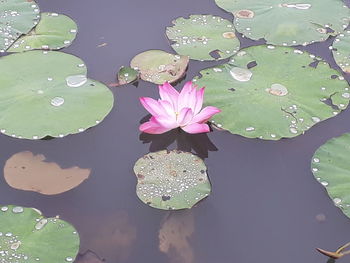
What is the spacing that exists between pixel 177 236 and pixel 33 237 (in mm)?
549

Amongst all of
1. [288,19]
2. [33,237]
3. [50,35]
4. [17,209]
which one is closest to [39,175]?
[17,209]

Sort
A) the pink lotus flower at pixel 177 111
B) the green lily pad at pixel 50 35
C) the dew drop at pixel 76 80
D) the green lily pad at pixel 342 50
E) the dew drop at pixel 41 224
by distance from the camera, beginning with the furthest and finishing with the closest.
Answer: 1. the green lily pad at pixel 50 35
2. the green lily pad at pixel 342 50
3. the dew drop at pixel 76 80
4. the pink lotus flower at pixel 177 111
5. the dew drop at pixel 41 224

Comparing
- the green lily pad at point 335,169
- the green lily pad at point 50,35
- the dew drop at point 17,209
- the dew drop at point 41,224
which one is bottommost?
the dew drop at point 41,224

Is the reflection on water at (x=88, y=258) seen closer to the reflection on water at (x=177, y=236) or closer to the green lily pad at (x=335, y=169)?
the reflection on water at (x=177, y=236)

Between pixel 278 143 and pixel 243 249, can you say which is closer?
pixel 243 249

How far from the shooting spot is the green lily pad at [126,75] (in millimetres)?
2703

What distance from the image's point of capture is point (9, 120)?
8.04ft

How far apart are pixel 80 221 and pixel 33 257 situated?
26 centimetres

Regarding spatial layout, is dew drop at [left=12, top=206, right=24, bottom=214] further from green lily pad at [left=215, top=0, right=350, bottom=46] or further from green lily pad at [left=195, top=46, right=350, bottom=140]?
green lily pad at [left=215, top=0, right=350, bottom=46]

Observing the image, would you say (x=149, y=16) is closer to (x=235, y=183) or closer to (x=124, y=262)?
(x=235, y=183)

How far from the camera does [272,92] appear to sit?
8.60 feet

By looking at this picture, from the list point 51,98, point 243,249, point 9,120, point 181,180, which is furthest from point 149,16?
point 243,249

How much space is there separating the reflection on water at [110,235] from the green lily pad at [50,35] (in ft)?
3.92

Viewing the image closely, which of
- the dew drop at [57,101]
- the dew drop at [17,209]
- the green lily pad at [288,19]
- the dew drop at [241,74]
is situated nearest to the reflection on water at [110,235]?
the dew drop at [17,209]
